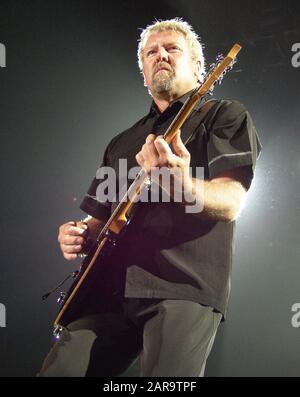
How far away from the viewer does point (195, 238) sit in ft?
5.32

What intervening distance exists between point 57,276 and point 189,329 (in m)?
2.47

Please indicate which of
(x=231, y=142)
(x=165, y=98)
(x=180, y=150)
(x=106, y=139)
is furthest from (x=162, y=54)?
(x=106, y=139)

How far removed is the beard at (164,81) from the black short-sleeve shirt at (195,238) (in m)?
0.45

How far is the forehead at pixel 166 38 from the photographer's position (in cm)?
233

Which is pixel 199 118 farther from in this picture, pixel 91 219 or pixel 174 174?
pixel 91 219

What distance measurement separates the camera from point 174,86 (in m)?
2.19

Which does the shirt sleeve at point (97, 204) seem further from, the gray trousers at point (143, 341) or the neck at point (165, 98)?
the gray trousers at point (143, 341)

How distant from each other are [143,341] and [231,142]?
0.89 meters

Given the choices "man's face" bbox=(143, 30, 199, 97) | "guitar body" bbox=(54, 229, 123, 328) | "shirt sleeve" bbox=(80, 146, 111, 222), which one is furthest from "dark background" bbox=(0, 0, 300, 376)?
"guitar body" bbox=(54, 229, 123, 328)

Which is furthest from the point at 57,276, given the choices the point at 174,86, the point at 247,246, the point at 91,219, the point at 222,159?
the point at 222,159

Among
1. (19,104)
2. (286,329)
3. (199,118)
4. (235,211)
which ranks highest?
(19,104)

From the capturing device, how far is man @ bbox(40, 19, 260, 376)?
145 cm

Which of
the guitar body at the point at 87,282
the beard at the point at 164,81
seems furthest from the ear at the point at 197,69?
the guitar body at the point at 87,282

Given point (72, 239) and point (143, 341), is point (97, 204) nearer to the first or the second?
point (72, 239)
